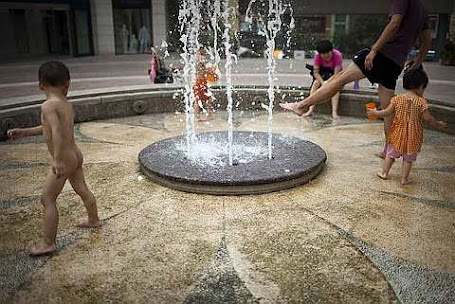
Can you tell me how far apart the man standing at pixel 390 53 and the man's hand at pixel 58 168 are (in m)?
2.90

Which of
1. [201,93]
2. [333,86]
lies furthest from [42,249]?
[201,93]

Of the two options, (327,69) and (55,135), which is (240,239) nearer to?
(55,135)

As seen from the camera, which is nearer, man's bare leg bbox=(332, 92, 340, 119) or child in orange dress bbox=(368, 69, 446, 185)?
child in orange dress bbox=(368, 69, 446, 185)

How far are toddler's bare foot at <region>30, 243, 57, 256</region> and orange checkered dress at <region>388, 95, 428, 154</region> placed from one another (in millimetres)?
3364

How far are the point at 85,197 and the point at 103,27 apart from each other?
57.4 feet

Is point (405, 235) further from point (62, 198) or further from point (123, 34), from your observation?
point (123, 34)

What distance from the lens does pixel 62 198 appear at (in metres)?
4.16

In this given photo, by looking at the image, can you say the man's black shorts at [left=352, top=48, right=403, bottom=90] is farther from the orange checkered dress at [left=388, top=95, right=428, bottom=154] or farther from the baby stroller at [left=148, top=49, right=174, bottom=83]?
the baby stroller at [left=148, top=49, right=174, bottom=83]

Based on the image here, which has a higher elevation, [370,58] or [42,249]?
[370,58]

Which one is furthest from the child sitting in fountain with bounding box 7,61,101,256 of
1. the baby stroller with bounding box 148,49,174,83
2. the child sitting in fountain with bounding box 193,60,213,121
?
the baby stroller with bounding box 148,49,174,83

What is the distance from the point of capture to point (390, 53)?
477 centimetres

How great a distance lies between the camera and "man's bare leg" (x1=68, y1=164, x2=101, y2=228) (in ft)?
10.6

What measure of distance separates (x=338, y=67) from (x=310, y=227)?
490 cm

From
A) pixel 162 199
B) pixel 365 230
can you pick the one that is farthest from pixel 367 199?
pixel 162 199
